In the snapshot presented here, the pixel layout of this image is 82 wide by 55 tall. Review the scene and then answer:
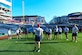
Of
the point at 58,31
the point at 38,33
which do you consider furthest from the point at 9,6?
the point at 38,33

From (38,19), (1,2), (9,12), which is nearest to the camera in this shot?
(1,2)

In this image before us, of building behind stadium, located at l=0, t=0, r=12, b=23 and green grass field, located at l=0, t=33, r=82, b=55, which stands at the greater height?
building behind stadium, located at l=0, t=0, r=12, b=23

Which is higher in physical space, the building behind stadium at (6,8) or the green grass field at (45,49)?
the building behind stadium at (6,8)

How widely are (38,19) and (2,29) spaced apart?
129309 mm

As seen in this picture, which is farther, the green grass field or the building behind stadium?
the building behind stadium

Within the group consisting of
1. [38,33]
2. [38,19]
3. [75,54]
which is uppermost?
[38,19]

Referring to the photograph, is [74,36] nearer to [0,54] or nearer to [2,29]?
[0,54]

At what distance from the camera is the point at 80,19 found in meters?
160

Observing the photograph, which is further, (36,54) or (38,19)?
(38,19)

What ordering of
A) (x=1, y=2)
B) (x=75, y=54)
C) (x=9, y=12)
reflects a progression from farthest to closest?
(x=9, y=12) → (x=1, y=2) → (x=75, y=54)

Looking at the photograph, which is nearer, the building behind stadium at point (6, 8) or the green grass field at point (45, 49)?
the green grass field at point (45, 49)

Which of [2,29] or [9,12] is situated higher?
[9,12]

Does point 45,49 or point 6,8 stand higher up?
point 6,8

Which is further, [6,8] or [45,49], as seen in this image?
[6,8]
